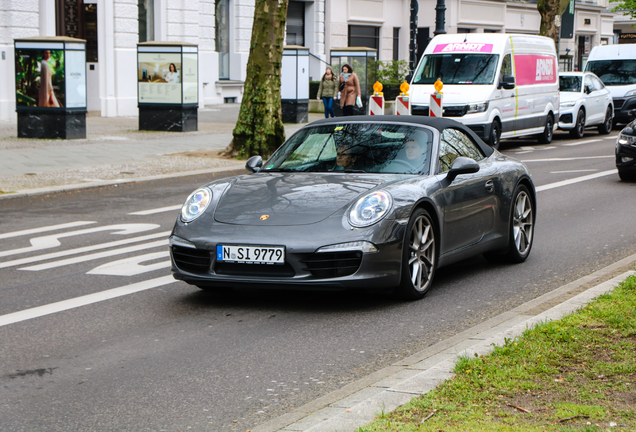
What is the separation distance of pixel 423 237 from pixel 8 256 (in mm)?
4138

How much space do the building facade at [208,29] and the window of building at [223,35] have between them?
4 cm

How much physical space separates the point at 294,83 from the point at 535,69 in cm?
755

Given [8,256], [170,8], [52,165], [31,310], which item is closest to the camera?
[31,310]

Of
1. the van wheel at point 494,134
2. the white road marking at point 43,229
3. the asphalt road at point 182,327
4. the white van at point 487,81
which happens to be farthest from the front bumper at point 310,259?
the van wheel at point 494,134

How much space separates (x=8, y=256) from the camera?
29.5 feet

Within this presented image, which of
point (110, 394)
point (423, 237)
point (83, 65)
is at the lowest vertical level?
point (110, 394)

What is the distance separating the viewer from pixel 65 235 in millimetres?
10172

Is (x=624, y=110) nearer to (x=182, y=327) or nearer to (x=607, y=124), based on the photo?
(x=607, y=124)

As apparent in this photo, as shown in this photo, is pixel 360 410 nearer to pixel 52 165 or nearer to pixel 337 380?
pixel 337 380

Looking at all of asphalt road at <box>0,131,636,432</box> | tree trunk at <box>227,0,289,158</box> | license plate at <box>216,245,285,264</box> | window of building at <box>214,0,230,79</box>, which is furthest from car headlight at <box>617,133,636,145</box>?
window of building at <box>214,0,230,79</box>

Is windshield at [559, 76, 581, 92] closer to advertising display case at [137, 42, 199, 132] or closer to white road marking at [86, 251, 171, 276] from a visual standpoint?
advertising display case at [137, 42, 199, 132]

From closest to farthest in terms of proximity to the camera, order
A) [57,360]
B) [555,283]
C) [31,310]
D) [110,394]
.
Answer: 1. [110,394]
2. [57,360]
3. [31,310]
4. [555,283]

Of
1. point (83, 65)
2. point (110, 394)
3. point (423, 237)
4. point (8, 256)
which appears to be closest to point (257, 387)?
point (110, 394)

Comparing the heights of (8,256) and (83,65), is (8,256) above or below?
below
